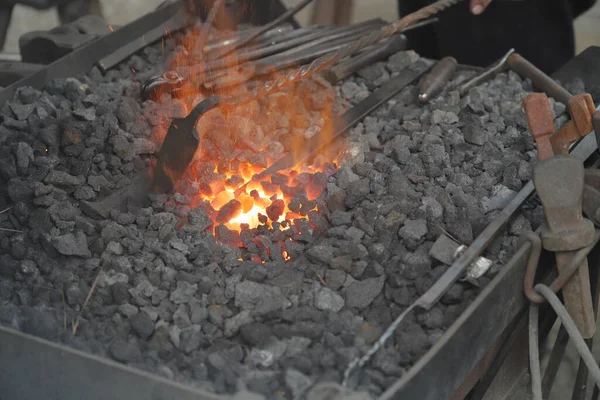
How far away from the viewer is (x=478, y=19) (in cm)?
286

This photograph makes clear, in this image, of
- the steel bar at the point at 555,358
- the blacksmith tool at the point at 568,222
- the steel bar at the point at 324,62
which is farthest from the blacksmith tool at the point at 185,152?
the steel bar at the point at 555,358

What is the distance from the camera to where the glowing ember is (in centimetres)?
174

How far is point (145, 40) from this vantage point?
2.34 meters

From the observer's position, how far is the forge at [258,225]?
4.26 feet

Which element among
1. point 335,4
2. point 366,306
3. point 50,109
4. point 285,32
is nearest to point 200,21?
point 285,32

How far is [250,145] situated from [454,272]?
68cm

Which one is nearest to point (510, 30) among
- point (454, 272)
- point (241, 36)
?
point (241, 36)

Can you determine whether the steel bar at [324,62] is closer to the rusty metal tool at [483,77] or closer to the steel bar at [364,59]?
the steel bar at [364,59]

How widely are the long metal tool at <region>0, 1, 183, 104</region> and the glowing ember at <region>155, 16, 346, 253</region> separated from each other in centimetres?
22

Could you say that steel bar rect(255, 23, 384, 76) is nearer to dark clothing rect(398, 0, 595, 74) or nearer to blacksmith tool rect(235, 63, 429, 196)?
blacksmith tool rect(235, 63, 429, 196)

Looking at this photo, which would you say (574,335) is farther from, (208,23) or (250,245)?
(208,23)

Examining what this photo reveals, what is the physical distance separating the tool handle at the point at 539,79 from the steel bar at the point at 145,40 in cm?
102

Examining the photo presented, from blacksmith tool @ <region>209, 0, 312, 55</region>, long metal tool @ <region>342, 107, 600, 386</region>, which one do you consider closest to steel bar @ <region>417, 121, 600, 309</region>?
long metal tool @ <region>342, 107, 600, 386</region>

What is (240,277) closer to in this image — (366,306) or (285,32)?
(366,306)
